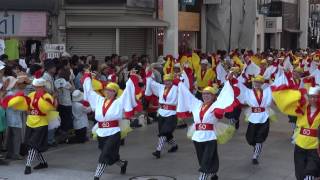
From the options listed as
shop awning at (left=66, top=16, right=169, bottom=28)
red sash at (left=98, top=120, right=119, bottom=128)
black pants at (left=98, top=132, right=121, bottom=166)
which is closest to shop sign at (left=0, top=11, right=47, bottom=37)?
shop awning at (left=66, top=16, right=169, bottom=28)

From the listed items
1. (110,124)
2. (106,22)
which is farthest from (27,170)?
(106,22)

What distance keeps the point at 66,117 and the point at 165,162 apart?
2.94m

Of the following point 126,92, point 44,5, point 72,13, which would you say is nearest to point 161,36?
point 72,13

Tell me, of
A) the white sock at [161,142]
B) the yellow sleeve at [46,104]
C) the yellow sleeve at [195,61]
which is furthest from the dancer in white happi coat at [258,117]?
the yellow sleeve at [195,61]

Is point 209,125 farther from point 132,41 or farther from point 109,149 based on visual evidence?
point 132,41

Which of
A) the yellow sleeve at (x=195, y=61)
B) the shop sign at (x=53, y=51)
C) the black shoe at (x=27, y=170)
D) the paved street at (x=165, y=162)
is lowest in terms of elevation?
the paved street at (x=165, y=162)

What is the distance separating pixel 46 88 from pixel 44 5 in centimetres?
976

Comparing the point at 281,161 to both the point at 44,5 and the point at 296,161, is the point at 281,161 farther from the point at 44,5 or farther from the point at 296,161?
the point at 44,5

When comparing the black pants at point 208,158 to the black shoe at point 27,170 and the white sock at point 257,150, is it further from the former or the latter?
the black shoe at point 27,170

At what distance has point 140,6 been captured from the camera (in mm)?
23000

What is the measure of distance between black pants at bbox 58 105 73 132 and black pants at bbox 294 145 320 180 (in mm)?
6319

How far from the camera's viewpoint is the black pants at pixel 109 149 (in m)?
9.26

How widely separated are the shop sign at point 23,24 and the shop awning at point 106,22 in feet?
3.79

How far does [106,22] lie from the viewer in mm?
21203
